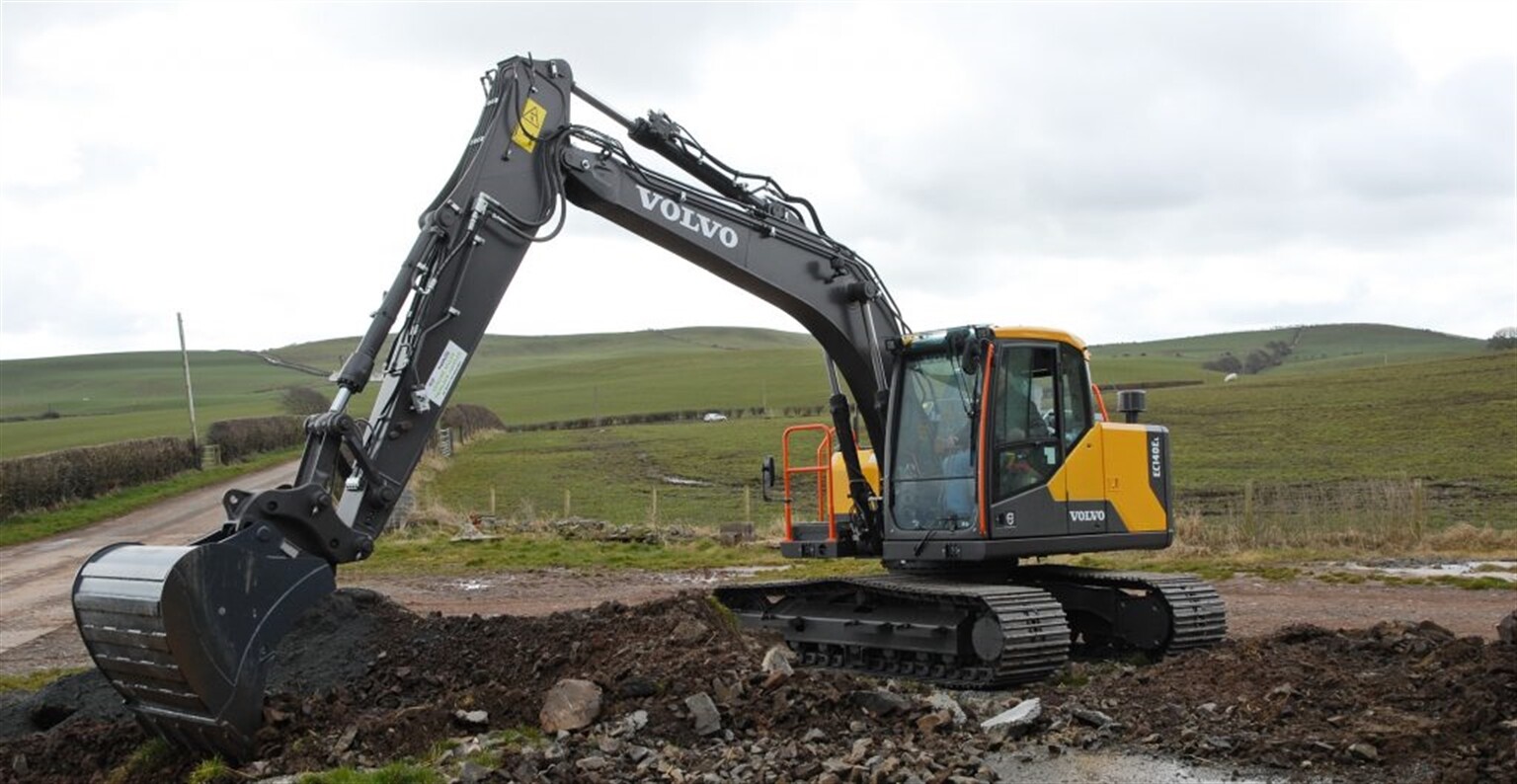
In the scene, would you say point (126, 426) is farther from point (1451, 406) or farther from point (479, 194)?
point (479, 194)

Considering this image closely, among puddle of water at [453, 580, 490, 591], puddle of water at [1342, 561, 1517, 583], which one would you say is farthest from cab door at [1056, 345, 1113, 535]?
puddle of water at [453, 580, 490, 591]

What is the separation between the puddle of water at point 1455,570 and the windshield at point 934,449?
1012 cm

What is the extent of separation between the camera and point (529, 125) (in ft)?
34.1

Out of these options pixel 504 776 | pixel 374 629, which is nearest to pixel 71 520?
pixel 374 629

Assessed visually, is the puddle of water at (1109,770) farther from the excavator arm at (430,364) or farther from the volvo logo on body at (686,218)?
the volvo logo on body at (686,218)

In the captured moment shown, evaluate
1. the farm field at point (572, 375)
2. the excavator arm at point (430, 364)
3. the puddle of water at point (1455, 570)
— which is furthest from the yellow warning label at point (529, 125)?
the farm field at point (572, 375)

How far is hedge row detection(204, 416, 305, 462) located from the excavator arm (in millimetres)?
42200

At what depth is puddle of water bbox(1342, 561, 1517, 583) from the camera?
730 inches

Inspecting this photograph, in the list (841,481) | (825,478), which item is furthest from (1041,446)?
(825,478)

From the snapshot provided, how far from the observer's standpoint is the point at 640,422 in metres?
74.4

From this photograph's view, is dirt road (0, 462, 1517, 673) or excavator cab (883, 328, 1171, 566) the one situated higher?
excavator cab (883, 328, 1171, 566)

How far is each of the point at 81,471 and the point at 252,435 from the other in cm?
1991

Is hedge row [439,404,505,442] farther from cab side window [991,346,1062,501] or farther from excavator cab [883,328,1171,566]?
cab side window [991,346,1062,501]

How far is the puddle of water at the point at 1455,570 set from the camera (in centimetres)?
1855
